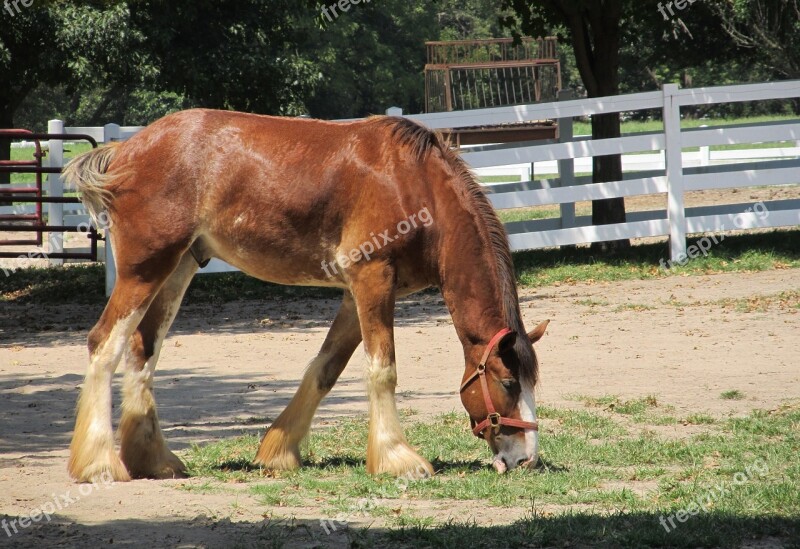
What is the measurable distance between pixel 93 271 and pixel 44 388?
6.10 metres

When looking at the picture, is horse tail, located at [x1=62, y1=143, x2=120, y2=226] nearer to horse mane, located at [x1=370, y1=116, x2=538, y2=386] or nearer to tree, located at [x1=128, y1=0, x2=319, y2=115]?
horse mane, located at [x1=370, y1=116, x2=538, y2=386]

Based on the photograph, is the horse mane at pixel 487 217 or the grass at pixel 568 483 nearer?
the grass at pixel 568 483

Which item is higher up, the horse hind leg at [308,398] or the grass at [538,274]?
the horse hind leg at [308,398]

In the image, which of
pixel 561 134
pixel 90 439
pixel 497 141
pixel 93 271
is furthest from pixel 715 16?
pixel 90 439

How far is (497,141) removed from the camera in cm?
1994

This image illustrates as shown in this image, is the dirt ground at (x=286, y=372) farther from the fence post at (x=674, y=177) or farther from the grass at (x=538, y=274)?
the fence post at (x=674, y=177)

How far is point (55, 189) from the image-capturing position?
14883 mm

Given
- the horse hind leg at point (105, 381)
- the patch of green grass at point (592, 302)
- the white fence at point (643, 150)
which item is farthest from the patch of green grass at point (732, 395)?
the white fence at point (643, 150)

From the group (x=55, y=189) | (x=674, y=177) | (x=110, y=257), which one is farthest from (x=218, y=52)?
(x=674, y=177)

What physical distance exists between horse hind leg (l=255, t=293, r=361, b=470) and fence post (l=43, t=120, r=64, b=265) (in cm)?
938

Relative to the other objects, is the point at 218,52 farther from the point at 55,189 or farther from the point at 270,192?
the point at 270,192

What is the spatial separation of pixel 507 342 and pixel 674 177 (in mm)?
9174

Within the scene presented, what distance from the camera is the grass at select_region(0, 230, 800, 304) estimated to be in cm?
1329

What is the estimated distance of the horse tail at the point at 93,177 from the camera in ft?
A: 19.3
